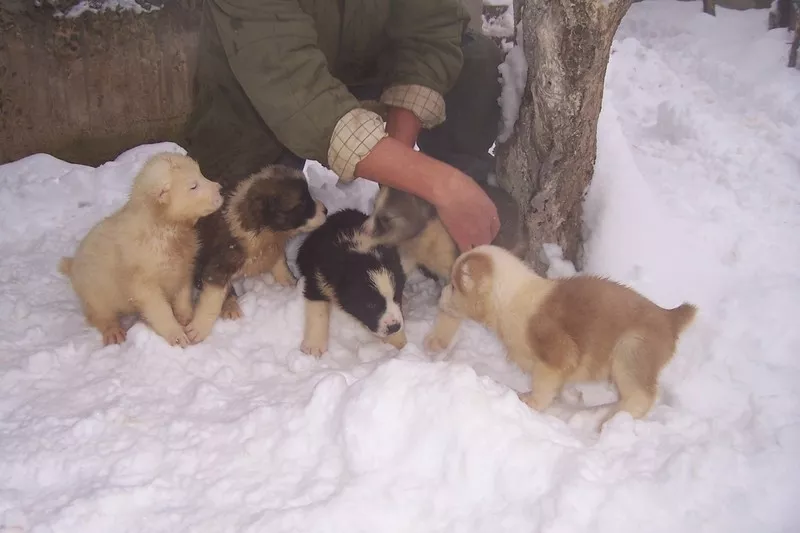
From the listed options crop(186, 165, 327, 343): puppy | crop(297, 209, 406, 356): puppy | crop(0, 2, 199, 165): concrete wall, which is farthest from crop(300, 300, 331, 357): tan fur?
crop(0, 2, 199, 165): concrete wall

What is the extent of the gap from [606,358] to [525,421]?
0.51m

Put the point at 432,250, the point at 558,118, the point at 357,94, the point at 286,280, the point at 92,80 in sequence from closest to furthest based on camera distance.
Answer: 1. the point at 558,118
2. the point at 432,250
3. the point at 286,280
4. the point at 357,94
5. the point at 92,80

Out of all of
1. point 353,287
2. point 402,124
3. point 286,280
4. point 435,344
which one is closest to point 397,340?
point 435,344

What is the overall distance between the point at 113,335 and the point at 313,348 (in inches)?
39.4

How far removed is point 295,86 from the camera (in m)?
3.11

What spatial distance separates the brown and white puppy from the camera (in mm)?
2811

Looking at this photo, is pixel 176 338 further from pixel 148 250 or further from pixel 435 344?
pixel 435 344

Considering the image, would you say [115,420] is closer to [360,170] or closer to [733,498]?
[360,170]

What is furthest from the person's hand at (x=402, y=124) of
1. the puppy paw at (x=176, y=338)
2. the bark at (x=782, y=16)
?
the bark at (x=782, y=16)

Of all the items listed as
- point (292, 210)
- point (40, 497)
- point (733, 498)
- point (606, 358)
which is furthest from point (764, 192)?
point (40, 497)

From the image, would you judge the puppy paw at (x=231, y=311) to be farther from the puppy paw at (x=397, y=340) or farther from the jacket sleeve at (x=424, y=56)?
the jacket sleeve at (x=424, y=56)

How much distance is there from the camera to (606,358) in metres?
2.87

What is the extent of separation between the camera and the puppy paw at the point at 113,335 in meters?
3.39

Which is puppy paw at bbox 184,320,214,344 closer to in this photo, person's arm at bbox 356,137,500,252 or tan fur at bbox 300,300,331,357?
tan fur at bbox 300,300,331,357
